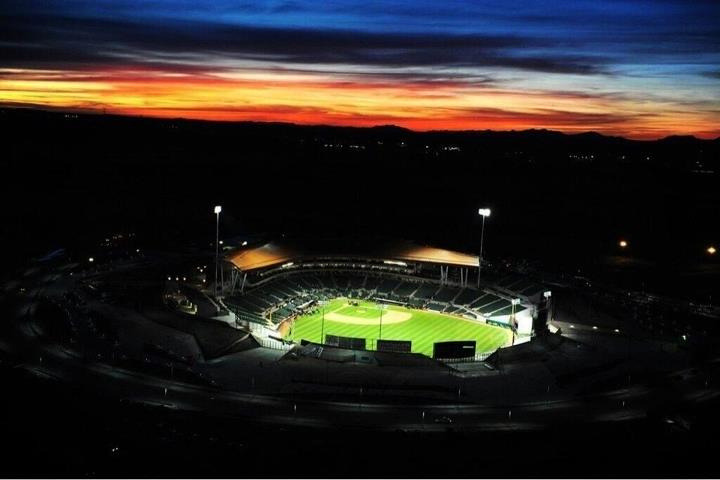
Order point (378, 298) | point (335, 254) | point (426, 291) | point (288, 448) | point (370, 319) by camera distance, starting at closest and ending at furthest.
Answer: point (288, 448), point (370, 319), point (378, 298), point (426, 291), point (335, 254)

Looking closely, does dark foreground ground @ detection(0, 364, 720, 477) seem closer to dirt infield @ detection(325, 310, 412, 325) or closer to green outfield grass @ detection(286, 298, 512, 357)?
green outfield grass @ detection(286, 298, 512, 357)

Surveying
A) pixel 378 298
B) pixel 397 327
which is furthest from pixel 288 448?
pixel 378 298

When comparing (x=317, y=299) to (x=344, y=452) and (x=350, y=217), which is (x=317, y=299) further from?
(x=350, y=217)

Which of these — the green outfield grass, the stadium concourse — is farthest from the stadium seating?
the green outfield grass

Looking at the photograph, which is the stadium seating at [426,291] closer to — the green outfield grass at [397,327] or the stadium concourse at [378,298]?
the stadium concourse at [378,298]

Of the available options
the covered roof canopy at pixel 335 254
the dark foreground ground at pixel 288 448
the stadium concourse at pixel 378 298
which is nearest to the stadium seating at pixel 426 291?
the stadium concourse at pixel 378 298

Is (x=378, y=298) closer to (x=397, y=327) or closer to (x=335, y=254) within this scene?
(x=335, y=254)
